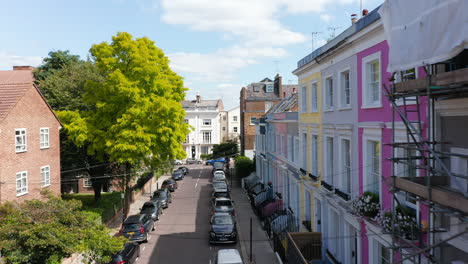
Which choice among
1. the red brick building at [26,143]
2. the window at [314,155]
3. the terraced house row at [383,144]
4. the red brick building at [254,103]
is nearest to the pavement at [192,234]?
the terraced house row at [383,144]

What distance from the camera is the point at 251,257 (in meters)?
19.3

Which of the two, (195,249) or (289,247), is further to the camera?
(195,249)

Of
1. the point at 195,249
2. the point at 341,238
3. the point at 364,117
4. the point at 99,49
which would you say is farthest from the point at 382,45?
the point at 99,49

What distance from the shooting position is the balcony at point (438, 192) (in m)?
5.73

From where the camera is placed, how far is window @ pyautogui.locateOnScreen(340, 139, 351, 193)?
14723 millimetres

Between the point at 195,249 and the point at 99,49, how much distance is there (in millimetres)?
14791

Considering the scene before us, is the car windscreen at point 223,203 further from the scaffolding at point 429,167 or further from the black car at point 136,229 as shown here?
the scaffolding at point 429,167

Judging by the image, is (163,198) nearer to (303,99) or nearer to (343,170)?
(303,99)

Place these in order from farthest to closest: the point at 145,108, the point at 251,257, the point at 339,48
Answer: the point at 145,108 < the point at 251,257 < the point at 339,48

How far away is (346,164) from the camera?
15.0 meters

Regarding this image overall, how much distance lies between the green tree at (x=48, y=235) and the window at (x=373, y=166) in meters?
10.1

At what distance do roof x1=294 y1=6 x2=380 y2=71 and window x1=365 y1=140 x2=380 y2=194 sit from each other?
394 centimetres

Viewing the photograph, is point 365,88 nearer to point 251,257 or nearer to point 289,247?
point 289,247

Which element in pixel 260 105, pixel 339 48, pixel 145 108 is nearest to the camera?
pixel 339 48
